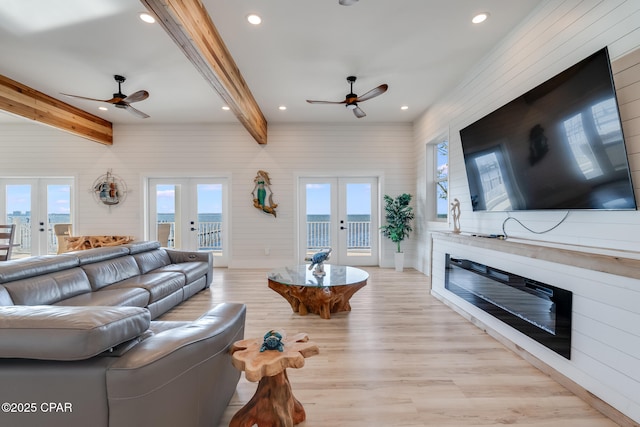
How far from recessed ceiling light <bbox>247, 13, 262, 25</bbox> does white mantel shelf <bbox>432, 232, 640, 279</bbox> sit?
125 inches

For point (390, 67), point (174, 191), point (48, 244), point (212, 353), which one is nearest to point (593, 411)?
point (212, 353)

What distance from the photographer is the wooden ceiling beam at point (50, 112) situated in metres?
4.09

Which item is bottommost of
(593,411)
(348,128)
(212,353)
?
(593,411)

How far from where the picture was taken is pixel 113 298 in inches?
101

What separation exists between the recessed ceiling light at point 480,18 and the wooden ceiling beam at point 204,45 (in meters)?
2.63

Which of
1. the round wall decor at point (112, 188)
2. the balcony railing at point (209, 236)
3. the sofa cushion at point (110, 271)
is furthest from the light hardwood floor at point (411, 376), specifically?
the round wall decor at point (112, 188)

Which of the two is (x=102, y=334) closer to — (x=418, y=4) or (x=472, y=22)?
(x=418, y=4)

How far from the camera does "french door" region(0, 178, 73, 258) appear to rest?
6.18 meters

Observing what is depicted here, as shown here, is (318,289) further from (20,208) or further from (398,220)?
(20,208)

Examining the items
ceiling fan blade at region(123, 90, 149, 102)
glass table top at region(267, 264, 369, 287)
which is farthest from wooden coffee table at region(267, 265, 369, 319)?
ceiling fan blade at region(123, 90, 149, 102)

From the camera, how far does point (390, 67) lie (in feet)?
12.3

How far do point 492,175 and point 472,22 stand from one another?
1.57m

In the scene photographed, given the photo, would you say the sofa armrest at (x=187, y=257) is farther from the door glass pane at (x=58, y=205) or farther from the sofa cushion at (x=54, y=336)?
the door glass pane at (x=58, y=205)

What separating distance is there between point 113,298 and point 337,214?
429 centimetres
